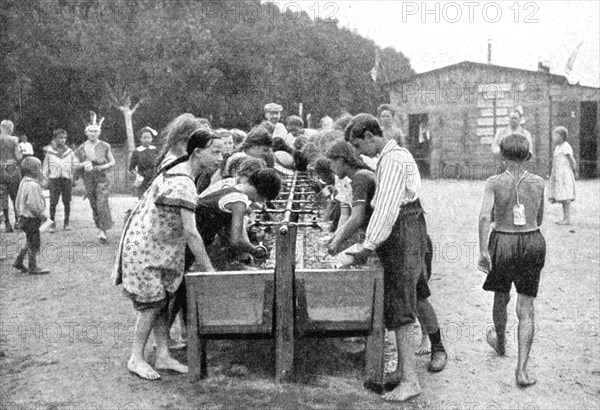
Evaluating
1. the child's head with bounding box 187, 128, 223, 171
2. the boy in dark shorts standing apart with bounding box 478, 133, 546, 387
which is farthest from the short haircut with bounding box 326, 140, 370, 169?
the boy in dark shorts standing apart with bounding box 478, 133, 546, 387

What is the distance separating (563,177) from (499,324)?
23.3 feet

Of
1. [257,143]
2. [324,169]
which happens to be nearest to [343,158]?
[257,143]

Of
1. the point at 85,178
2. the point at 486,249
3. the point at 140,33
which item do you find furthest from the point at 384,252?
the point at 140,33

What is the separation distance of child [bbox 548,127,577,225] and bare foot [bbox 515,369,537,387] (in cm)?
743

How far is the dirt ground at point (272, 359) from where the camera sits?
421cm

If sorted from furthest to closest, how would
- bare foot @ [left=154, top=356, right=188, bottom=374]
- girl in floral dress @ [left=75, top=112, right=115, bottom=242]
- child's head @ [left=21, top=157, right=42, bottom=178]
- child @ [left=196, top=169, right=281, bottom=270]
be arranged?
1. girl in floral dress @ [left=75, top=112, right=115, bottom=242]
2. child's head @ [left=21, top=157, right=42, bottom=178]
3. child @ [left=196, top=169, right=281, bottom=270]
4. bare foot @ [left=154, top=356, right=188, bottom=374]

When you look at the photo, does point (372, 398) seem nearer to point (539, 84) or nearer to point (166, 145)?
point (166, 145)

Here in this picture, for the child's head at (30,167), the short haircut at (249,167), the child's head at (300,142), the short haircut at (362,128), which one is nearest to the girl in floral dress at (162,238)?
the short haircut at (249,167)

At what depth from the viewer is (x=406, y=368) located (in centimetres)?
424

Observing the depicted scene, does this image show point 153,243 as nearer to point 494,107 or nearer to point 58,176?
point 58,176

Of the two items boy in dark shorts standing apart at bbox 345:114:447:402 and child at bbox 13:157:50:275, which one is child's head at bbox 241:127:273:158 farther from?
child at bbox 13:157:50:275

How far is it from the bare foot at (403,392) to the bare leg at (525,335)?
2.40 ft

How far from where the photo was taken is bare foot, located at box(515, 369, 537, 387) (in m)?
4.46

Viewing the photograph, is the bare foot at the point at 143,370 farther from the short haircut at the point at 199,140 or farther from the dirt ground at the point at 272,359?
the short haircut at the point at 199,140
